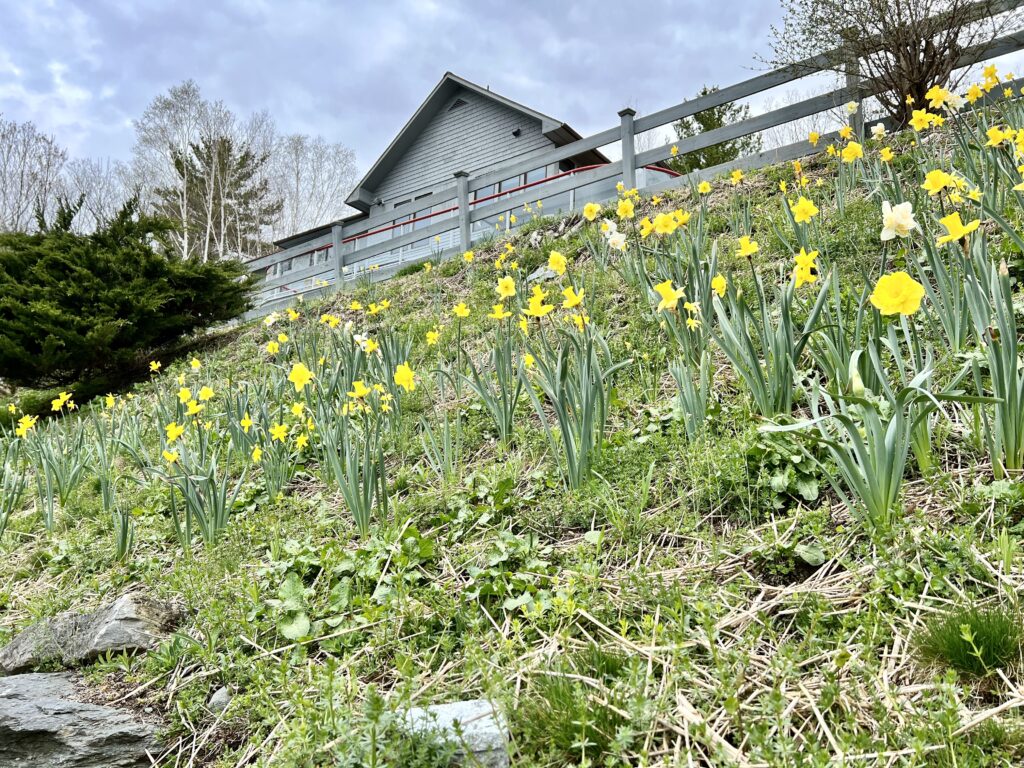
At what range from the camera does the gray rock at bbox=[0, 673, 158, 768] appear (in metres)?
1.26

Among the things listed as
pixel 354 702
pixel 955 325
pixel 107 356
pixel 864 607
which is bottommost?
pixel 354 702

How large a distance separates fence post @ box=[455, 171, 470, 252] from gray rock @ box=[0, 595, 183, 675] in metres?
7.54

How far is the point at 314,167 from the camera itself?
96.1 feet

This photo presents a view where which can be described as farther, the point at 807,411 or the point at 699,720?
the point at 807,411

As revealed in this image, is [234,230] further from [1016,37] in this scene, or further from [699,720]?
[699,720]

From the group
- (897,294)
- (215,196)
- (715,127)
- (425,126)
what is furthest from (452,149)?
(897,294)

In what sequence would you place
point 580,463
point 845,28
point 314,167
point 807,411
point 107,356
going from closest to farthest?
1. point 580,463
2. point 807,411
3. point 845,28
4. point 107,356
5. point 314,167

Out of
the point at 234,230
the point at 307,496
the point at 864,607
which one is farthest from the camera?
the point at 234,230

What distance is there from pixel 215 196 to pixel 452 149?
14.0m

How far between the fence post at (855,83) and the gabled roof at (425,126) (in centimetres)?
908

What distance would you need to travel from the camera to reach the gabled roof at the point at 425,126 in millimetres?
14836

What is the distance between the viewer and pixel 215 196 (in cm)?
2566

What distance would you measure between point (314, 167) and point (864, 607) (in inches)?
1256

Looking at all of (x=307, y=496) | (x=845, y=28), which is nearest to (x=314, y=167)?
(x=845, y=28)
